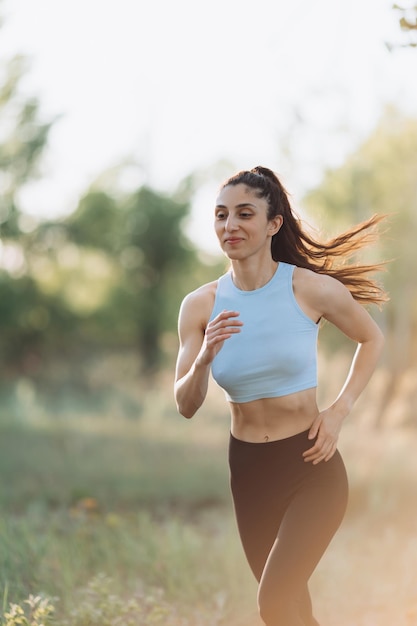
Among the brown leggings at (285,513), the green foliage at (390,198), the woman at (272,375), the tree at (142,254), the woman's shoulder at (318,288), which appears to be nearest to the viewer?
the brown leggings at (285,513)

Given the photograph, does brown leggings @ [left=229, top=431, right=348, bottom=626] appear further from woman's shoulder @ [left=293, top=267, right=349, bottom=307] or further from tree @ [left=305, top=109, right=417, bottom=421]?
tree @ [left=305, top=109, right=417, bottom=421]

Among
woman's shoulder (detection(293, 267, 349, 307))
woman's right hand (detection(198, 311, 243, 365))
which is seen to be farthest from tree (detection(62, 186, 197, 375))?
woman's right hand (detection(198, 311, 243, 365))

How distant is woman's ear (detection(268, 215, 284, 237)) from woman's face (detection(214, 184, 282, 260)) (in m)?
0.07

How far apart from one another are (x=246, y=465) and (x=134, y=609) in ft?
4.16

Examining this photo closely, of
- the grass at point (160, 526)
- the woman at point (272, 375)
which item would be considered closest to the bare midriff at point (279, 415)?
the woman at point (272, 375)

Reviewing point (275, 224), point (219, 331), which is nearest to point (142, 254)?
point (275, 224)

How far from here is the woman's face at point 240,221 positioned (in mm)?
3449

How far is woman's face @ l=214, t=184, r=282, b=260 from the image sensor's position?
3.45 meters

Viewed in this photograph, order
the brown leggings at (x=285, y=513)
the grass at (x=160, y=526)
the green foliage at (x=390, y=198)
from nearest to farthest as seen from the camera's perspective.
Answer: the brown leggings at (x=285, y=513)
the grass at (x=160, y=526)
the green foliage at (x=390, y=198)

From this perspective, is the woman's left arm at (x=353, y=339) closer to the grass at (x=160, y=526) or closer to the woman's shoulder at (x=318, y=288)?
the woman's shoulder at (x=318, y=288)

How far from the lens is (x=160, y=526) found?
28.5 ft

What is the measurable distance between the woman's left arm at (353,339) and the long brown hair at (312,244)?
9.0 inches

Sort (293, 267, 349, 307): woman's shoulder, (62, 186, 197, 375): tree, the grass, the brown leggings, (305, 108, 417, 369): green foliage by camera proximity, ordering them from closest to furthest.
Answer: the brown leggings
(293, 267, 349, 307): woman's shoulder
the grass
(305, 108, 417, 369): green foliage
(62, 186, 197, 375): tree

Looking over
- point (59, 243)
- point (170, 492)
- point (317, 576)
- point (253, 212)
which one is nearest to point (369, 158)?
point (59, 243)
